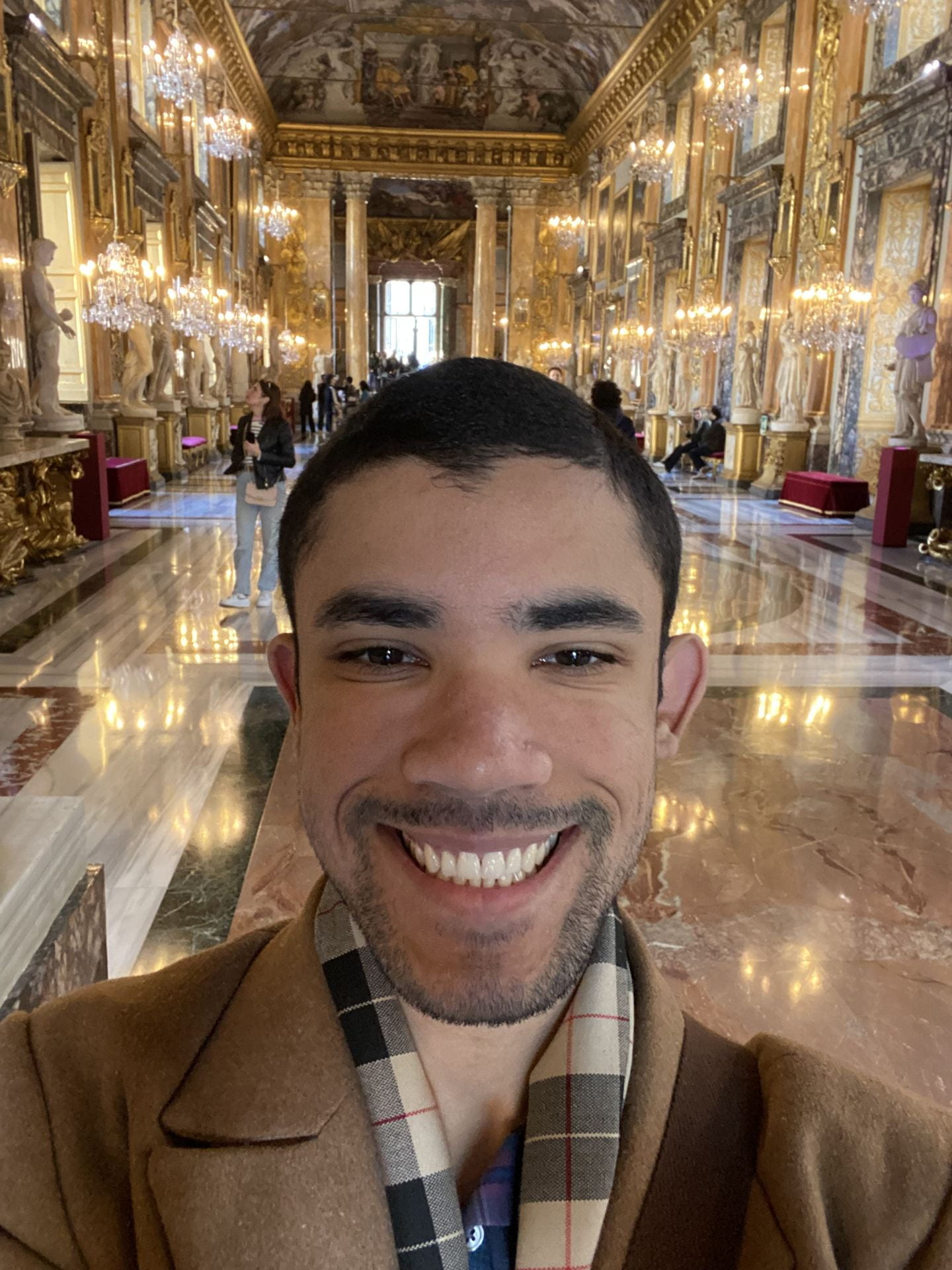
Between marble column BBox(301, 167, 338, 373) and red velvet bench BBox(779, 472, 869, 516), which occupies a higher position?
marble column BBox(301, 167, 338, 373)

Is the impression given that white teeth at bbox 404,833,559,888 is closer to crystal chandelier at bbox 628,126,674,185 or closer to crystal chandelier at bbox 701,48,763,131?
crystal chandelier at bbox 701,48,763,131

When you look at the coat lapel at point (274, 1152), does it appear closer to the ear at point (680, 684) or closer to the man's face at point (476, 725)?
the man's face at point (476, 725)

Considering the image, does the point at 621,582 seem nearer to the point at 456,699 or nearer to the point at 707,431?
the point at 456,699

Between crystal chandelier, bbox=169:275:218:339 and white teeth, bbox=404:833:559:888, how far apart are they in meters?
18.4

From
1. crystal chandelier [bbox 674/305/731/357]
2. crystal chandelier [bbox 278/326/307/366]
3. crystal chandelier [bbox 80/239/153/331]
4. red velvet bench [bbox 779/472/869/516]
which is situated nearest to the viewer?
crystal chandelier [bbox 80/239/153/331]

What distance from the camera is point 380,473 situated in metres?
0.99

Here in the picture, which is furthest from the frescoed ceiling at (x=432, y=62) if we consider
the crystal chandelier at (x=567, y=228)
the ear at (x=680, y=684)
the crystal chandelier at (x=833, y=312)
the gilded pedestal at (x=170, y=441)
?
the ear at (x=680, y=684)

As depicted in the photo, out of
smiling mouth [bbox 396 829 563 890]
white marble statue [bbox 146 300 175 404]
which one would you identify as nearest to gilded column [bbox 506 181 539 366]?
white marble statue [bbox 146 300 175 404]

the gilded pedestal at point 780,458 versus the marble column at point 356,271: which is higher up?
the marble column at point 356,271

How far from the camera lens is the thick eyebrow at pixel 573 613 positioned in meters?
0.95

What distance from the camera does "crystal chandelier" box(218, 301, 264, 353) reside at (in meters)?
22.0

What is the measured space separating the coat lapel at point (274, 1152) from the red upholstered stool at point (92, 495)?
10653 millimetres

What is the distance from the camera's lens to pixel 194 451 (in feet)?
63.9

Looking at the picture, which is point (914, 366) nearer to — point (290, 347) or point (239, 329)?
point (239, 329)
